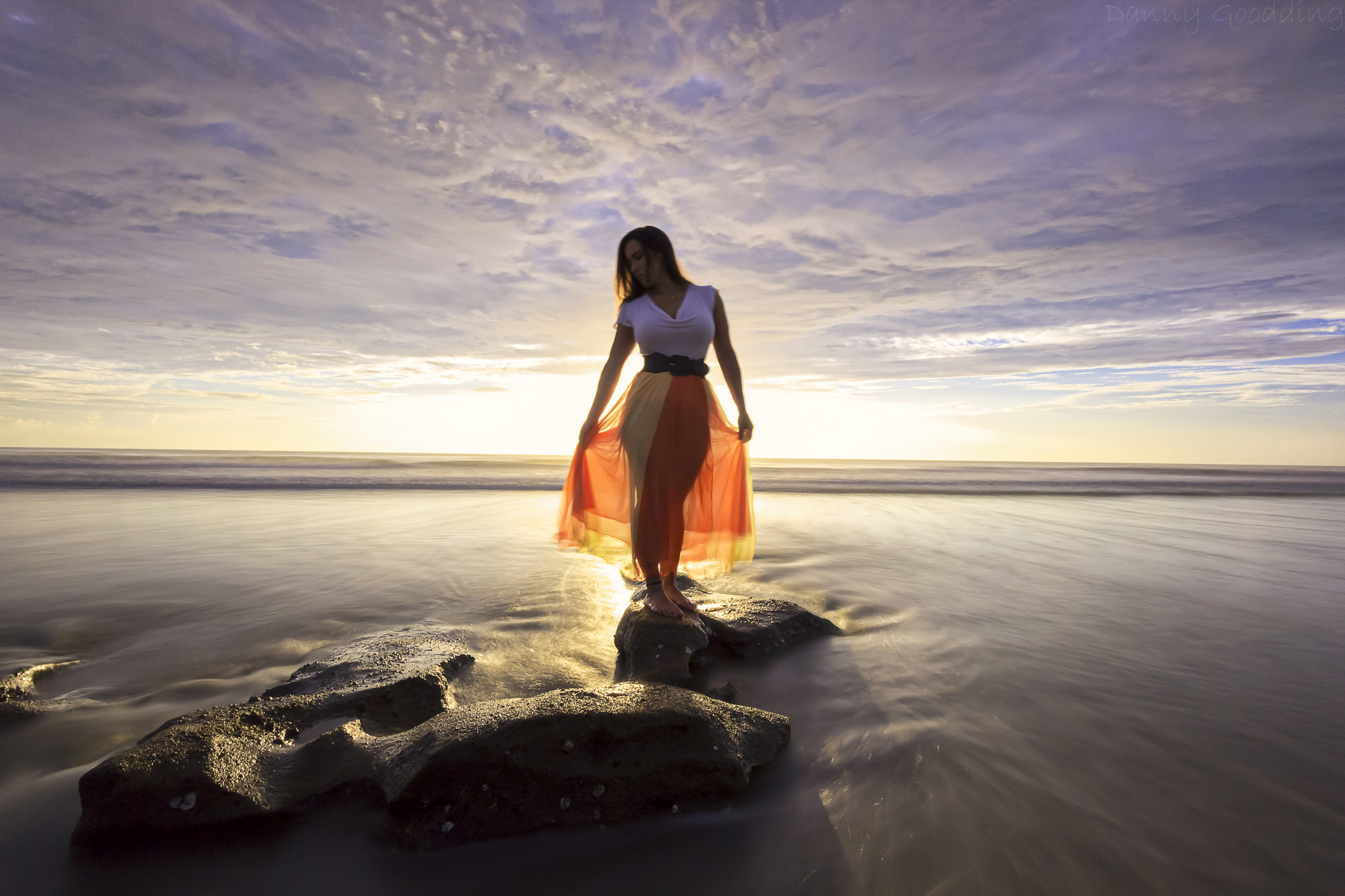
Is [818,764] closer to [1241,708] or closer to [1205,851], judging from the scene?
[1205,851]

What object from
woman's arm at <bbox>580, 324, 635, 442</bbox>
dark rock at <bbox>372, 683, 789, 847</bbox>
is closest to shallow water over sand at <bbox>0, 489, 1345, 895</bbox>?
dark rock at <bbox>372, 683, 789, 847</bbox>

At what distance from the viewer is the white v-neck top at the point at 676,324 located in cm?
325

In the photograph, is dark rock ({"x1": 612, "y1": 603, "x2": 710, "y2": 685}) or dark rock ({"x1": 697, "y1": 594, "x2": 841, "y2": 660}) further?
dark rock ({"x1": 697, "y1": 594, "x2": 841, "y2": 660})

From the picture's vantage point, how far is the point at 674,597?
11.1ft

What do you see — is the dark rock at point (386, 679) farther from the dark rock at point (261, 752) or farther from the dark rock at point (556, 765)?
the dark rock at point (556, 765)

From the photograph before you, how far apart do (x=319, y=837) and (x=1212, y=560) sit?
25.0 ft

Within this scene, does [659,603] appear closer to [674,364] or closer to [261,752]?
[674,364]

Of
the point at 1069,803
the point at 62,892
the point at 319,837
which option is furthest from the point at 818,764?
the point at 62,892

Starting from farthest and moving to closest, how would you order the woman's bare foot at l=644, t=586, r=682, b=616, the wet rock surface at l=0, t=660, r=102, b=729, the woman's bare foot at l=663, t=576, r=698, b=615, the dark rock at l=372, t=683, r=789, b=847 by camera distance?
the woman's bare foot at l=663, t=576, r=698, b=615 < the woman's bare foot at l=644, t=586, r=682, b=616 < the wet rock surface at l=0, t=660, r=102, b=729 < the dark rock at l=372, t=683, r=789, b=847

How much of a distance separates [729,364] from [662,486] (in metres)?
0.93

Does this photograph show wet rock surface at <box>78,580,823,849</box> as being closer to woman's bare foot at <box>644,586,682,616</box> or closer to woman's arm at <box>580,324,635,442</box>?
woman's bare foot at <box>644,586,682,616</box>

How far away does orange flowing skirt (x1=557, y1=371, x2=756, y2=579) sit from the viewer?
11.0 ft

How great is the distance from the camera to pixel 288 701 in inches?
88.0

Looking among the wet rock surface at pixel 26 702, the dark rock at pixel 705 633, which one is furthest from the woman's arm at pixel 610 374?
the wet rock surface at pixel 26 702
